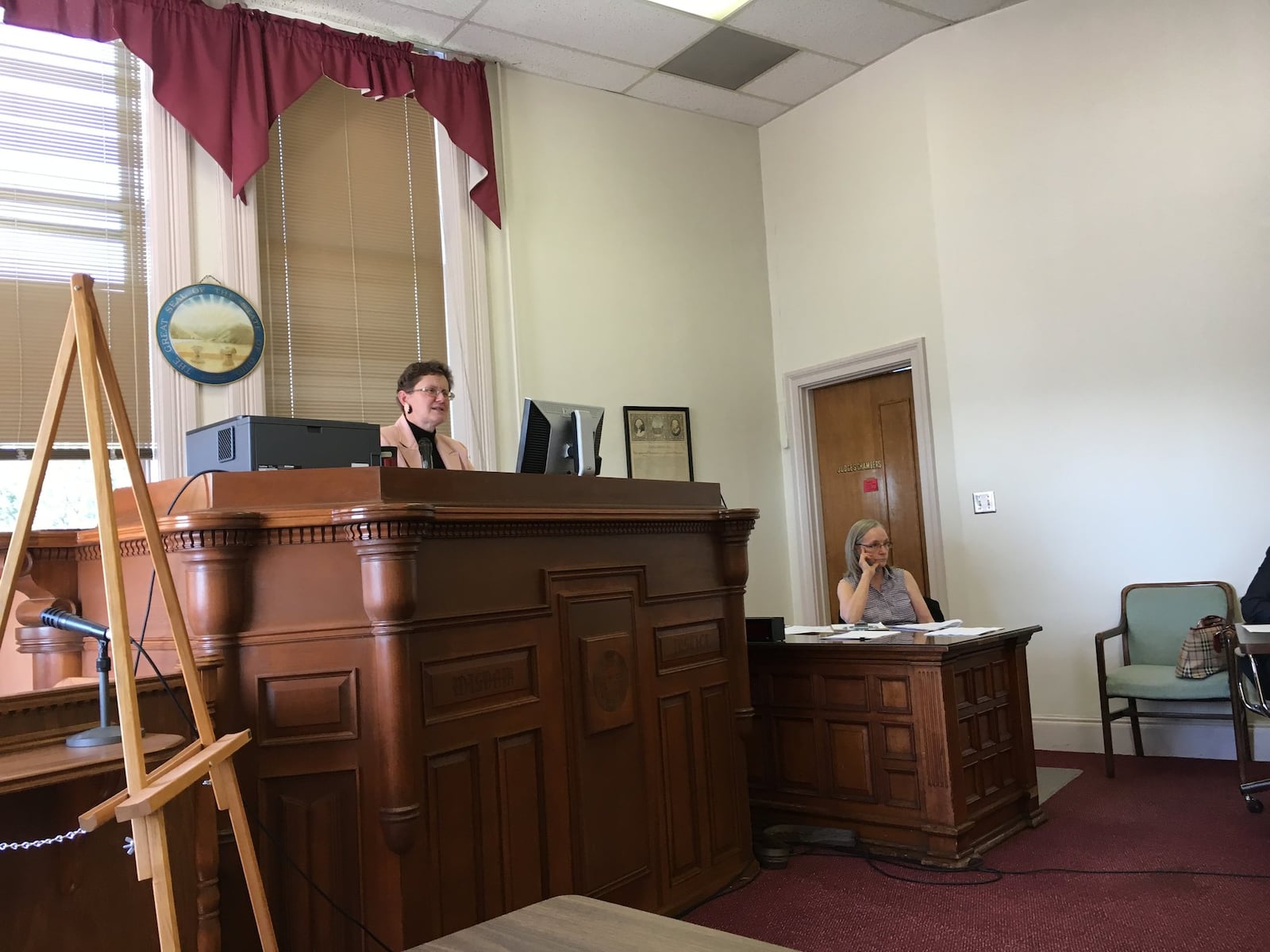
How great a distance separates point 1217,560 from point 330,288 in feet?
14.2

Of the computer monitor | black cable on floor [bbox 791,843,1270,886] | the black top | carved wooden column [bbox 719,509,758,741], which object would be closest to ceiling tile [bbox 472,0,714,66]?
the black top

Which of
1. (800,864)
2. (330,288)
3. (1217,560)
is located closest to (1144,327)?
(1217,560)

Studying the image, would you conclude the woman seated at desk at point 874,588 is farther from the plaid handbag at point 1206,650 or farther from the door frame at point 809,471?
the door frame at point 809,471

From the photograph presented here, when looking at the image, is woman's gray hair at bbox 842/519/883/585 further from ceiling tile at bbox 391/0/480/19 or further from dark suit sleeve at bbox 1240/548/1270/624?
ceiling tile at bbox 391/0/480/19

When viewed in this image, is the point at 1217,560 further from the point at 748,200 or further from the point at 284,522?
the point at 284,522

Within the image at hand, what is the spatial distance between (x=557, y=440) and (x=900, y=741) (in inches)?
63.0

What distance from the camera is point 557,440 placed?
3.14m

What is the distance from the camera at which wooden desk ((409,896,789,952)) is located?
3.49 ft

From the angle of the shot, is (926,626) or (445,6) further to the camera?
(445,6)

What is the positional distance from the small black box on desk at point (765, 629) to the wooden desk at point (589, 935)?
2562 mm

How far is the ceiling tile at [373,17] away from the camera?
4.65m

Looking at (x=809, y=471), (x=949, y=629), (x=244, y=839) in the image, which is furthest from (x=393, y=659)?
(x=809, y=471)

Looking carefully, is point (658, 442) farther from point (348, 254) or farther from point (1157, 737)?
point (1157, 737)

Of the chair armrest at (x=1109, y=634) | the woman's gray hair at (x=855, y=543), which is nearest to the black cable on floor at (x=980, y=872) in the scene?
the woman's gray hair at (x=855, y=543)
